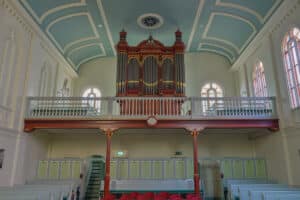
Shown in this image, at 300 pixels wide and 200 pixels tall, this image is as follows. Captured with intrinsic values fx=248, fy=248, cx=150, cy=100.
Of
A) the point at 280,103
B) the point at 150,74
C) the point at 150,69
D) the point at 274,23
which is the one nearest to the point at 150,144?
the point at 150,74

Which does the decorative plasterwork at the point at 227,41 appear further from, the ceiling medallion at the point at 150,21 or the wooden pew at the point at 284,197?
the wooden pew at the point at 284,197

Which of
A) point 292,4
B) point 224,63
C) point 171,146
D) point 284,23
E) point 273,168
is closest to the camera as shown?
point 292,4

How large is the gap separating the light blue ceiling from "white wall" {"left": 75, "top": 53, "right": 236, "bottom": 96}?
874mm

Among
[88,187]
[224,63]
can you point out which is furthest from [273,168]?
[88,187]

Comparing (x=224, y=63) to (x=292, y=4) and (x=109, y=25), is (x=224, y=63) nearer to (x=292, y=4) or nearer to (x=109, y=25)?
(x=292, y=4)

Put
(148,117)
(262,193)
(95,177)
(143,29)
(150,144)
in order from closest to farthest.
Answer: (262,193), (148,117), (95,177), (143,29), (150,144)

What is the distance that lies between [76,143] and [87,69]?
518 centimetres

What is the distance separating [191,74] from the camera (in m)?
15.8

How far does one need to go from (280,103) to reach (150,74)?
243 inches

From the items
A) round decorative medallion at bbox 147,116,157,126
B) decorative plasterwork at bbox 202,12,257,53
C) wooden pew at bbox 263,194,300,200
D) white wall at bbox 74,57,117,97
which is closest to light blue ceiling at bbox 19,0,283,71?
decorative plasterwork at bbox 202,12,257,53

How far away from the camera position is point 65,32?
13.0 metres

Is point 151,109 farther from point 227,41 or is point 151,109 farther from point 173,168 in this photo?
point 227,41

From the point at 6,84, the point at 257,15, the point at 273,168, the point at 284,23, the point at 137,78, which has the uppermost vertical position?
the point at 257,15

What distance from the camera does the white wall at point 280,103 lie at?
9.66 m
